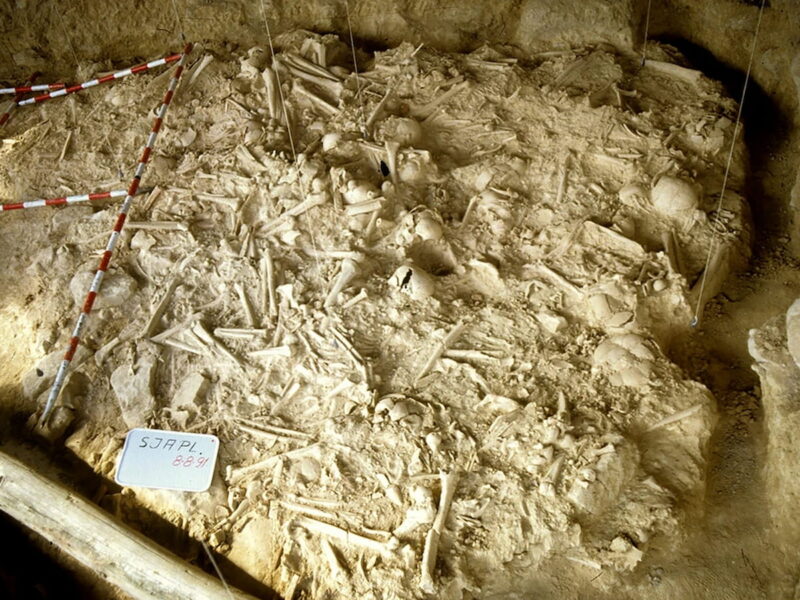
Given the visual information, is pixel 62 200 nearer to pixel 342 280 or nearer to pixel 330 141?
pixel 330 141

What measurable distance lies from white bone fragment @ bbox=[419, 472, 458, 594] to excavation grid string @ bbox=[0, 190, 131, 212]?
3698 millimetres

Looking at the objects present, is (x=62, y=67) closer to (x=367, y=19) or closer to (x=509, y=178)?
(x=367, y=19)

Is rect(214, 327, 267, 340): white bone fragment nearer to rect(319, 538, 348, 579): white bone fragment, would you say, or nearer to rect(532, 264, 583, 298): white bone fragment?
rect(319, 538, 348, 579): white bone fragment

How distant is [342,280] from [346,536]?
170 centimetres

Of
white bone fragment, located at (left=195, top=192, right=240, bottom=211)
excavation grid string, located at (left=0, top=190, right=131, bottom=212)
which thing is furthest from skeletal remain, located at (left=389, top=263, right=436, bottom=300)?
excavation grid string, located at (left=0, top=190, right=131, bottom=212)

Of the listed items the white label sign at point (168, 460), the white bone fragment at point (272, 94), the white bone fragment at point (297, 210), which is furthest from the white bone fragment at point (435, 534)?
the white bone fragment at point (272, 94)

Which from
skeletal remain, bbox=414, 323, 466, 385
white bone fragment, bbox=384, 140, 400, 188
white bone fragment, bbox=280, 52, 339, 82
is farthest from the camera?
white bone fragment, bbox=280, 52, 339, 82

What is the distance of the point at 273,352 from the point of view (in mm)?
4125

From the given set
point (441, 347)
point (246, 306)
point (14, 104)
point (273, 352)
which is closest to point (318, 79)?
point (246, 306)

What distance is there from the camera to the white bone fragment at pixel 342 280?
13.8 feet

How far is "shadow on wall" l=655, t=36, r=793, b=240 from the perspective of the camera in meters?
4.73

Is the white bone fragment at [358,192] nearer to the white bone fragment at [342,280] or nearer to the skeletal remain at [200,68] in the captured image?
the white bone fragment at [342,280]

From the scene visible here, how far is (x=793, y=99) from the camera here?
5.01 meters

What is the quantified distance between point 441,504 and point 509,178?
2.51 m
